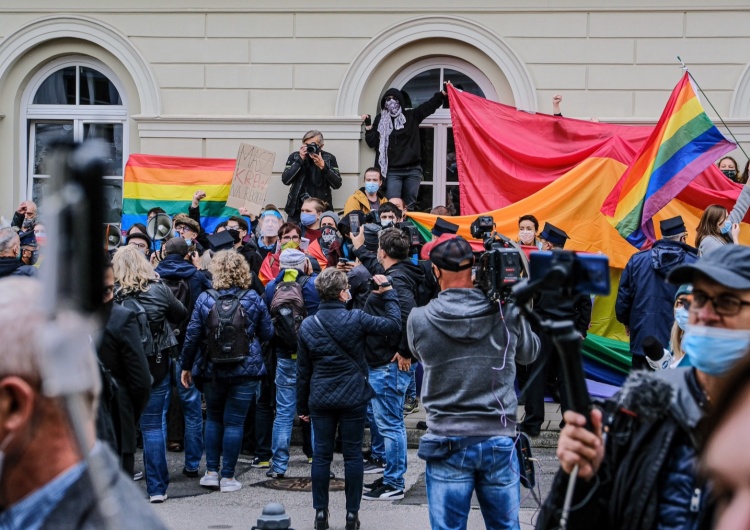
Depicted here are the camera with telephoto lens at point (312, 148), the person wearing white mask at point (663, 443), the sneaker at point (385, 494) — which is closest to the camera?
the person wearing white mask at point (663, 443)

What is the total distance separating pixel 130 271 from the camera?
786 cm

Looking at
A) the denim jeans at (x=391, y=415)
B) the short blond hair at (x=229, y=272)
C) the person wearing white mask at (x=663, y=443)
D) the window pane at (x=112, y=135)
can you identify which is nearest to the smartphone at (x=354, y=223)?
the short blond hair at (x=229, y=272)

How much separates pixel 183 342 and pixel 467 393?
15.3 ft

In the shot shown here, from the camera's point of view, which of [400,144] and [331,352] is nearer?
[331,352]

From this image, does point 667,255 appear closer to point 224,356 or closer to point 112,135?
point 224,356

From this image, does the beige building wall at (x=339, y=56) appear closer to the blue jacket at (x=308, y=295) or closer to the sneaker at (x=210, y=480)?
the blue jacket at (x=308, y=295)

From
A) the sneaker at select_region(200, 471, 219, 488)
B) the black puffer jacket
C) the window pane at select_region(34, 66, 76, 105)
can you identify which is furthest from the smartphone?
the window pane at select_region(34, 66, 76, 105)

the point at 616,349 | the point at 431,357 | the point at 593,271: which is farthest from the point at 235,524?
the point at 593,271

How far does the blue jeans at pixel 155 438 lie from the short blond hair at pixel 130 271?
Answer: 83 centimetres

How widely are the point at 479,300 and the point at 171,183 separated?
9.09m

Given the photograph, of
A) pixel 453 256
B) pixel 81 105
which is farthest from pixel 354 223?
pixel 81 105

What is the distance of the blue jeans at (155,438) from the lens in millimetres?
8242

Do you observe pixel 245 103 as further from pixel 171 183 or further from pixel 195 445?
pixel 195 445

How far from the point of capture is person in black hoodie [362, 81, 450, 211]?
14.1m
